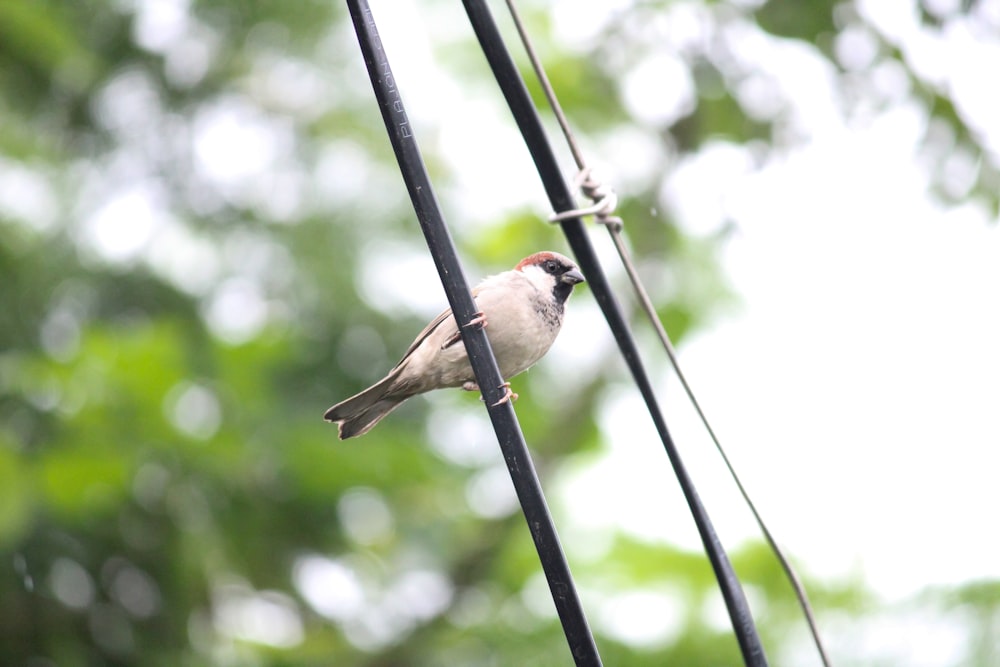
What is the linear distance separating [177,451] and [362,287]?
1.45m

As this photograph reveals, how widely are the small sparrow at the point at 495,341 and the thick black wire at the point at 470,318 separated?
97cm

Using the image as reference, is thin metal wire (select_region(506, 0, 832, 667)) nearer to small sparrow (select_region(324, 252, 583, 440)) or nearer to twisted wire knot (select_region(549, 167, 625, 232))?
twisted wire knot (select_region(549, 167, 625, 232))

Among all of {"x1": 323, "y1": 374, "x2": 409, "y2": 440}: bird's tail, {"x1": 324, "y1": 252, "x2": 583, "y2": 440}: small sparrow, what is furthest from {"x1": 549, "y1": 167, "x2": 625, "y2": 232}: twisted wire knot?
{"x1": 323, "y1": 374, "x2": 409, "y2": 440}: bird's tail

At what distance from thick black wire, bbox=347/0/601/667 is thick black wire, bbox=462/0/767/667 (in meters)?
0.18

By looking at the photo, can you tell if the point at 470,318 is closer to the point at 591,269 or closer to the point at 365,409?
the point at 591,269

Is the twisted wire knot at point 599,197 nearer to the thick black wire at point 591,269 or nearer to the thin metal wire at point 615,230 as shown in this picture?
the thin metal wire at point 615,230

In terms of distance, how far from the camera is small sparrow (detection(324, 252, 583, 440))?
2.76 m

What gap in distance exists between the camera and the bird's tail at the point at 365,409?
9.45ft

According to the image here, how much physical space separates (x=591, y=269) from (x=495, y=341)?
954 mm

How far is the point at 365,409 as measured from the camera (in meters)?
2.95

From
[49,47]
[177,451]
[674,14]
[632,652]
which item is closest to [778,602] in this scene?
[632,652]

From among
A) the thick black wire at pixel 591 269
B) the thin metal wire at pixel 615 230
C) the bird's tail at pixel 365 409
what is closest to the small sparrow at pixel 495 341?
the bird's tail at pixel 365 409

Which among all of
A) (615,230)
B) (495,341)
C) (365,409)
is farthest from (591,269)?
(365,409)

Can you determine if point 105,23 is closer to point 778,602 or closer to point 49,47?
point 49,47
